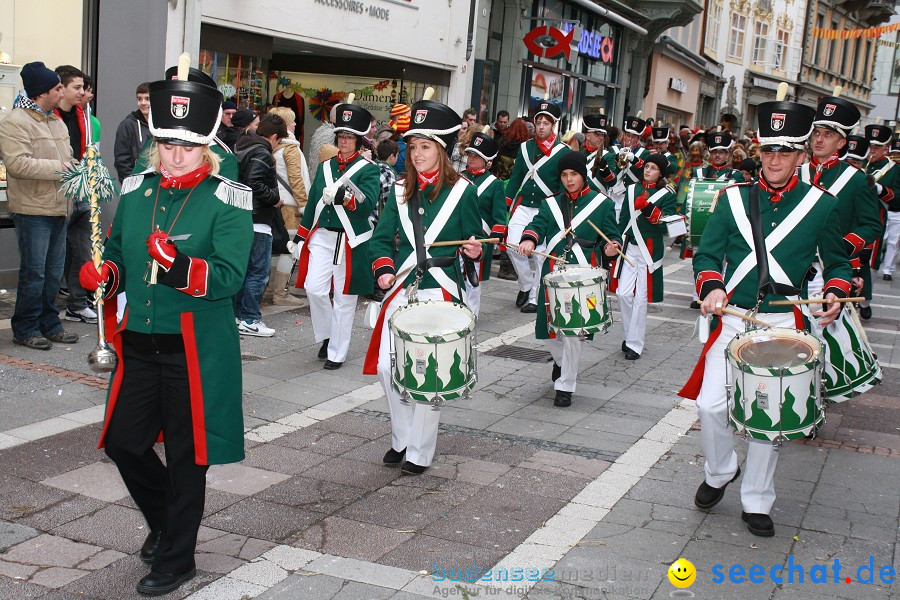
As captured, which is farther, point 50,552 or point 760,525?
point 760,525

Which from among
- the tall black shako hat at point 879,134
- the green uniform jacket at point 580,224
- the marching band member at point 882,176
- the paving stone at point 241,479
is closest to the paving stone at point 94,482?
the paving stone at point 241,479

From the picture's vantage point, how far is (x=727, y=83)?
1622 inches

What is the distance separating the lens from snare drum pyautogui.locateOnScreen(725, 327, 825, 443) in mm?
4977

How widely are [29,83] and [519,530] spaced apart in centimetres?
531

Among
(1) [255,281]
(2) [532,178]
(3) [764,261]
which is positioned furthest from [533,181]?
(3) [764,261]

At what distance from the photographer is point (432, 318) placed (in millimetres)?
5762

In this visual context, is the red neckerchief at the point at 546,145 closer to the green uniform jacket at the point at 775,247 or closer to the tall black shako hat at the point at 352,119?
the tall black shako hat at the point at 352,119

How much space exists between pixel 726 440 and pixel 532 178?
6.74 meters

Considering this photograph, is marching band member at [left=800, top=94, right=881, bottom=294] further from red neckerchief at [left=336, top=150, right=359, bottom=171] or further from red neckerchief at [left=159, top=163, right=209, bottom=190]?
red neckerchief at [left=159, top=163, right=209, bottom=190]

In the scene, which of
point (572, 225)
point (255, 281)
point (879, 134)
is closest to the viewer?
point (572, 225)

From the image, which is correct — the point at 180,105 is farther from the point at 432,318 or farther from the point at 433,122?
the point at 433,122

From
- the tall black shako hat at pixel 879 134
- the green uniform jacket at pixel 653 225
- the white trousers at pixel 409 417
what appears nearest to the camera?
the white trousers at pixel 409 417

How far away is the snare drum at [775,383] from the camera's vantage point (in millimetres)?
4977

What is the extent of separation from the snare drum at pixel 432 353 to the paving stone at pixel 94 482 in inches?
60.7
